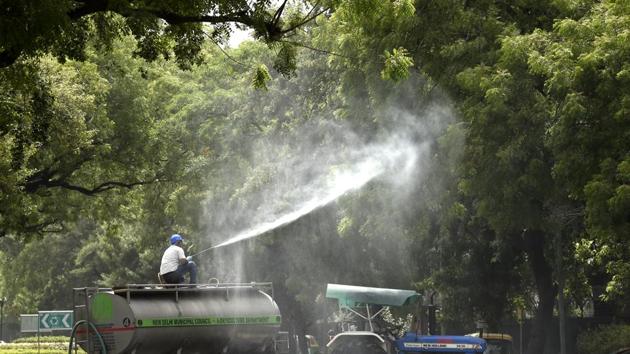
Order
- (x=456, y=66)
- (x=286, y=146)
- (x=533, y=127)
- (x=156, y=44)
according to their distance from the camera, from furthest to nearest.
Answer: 1. (x=286, y=146)
2. (x=456, y=66)
3. (x=533, y=127)
4. (x=156, y=44)

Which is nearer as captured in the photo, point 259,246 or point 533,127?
point 533,127

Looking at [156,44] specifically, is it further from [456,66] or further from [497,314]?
[497,314]

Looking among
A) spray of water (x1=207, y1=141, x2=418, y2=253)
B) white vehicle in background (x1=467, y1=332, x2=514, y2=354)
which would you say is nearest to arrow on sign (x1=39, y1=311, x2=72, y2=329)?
spray of water (x1=207, y1=141, x2=418, y2=253)

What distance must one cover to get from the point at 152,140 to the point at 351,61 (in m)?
13.6

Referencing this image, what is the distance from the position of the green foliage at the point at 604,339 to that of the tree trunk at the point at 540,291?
14.4ft

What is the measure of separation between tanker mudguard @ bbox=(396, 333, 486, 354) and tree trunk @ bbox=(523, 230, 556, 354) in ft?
28.1

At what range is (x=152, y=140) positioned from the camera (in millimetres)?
40812

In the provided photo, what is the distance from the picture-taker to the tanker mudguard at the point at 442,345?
25266 mm

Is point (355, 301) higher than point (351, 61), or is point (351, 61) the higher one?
point (351, 61)

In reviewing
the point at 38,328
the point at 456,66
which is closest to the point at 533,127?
the point at 456,66

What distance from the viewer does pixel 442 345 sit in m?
25.4

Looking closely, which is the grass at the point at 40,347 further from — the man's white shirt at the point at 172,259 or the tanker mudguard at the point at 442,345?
the man's white shirt at the point at 172,259

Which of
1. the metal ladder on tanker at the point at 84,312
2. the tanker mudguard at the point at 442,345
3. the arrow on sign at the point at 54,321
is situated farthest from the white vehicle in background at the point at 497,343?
the metal ladder on tanker at the point at 84,312

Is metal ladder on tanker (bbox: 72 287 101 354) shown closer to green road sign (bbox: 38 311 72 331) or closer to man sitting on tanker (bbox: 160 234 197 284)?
man sitting on tanker (bbox: 160 234 197 284)
